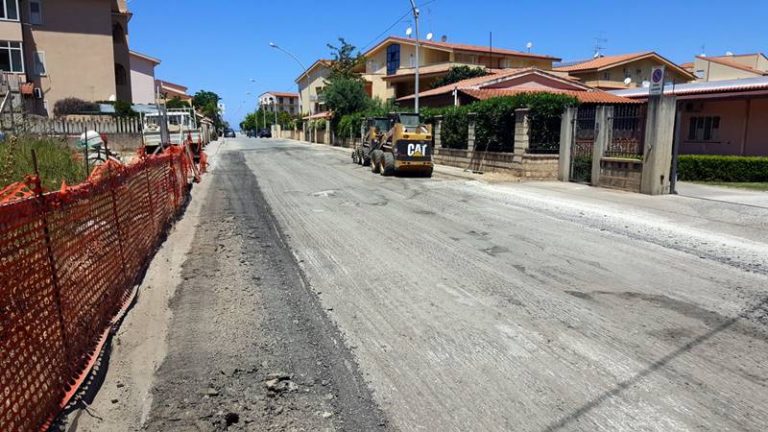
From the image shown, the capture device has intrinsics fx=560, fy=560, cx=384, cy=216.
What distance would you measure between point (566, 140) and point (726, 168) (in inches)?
251

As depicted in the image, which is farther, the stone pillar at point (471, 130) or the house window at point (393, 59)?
the house window at point (393, 59)

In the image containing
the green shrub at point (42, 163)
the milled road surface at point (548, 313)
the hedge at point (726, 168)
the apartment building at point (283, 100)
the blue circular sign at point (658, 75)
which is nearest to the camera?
the milled road surface at point (548, 313)

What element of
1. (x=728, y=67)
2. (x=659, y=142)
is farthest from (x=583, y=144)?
(x=728, y=67)

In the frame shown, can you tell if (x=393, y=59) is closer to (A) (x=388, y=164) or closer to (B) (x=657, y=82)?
(A) (x=388, y=164)

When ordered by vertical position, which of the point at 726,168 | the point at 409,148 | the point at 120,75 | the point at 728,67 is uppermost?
the point at 728,67

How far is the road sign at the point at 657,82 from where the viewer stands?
1428 centimetres

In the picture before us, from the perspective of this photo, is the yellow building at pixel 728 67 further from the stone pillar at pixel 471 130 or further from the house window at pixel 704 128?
the stone pillar at pixel 471 130

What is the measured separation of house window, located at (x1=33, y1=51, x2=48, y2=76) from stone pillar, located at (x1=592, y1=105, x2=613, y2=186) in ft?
119

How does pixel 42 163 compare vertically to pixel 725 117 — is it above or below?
below

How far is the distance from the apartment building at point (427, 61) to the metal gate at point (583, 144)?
27.5 metres

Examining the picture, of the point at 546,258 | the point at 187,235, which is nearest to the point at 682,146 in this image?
the point at 546,258

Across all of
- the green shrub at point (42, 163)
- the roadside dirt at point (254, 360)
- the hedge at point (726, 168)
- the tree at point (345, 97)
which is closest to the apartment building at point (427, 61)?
the tree at point (345, 97)

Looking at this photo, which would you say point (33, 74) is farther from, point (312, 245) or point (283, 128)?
point (283, 128)

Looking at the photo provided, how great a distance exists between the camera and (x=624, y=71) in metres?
50.5
